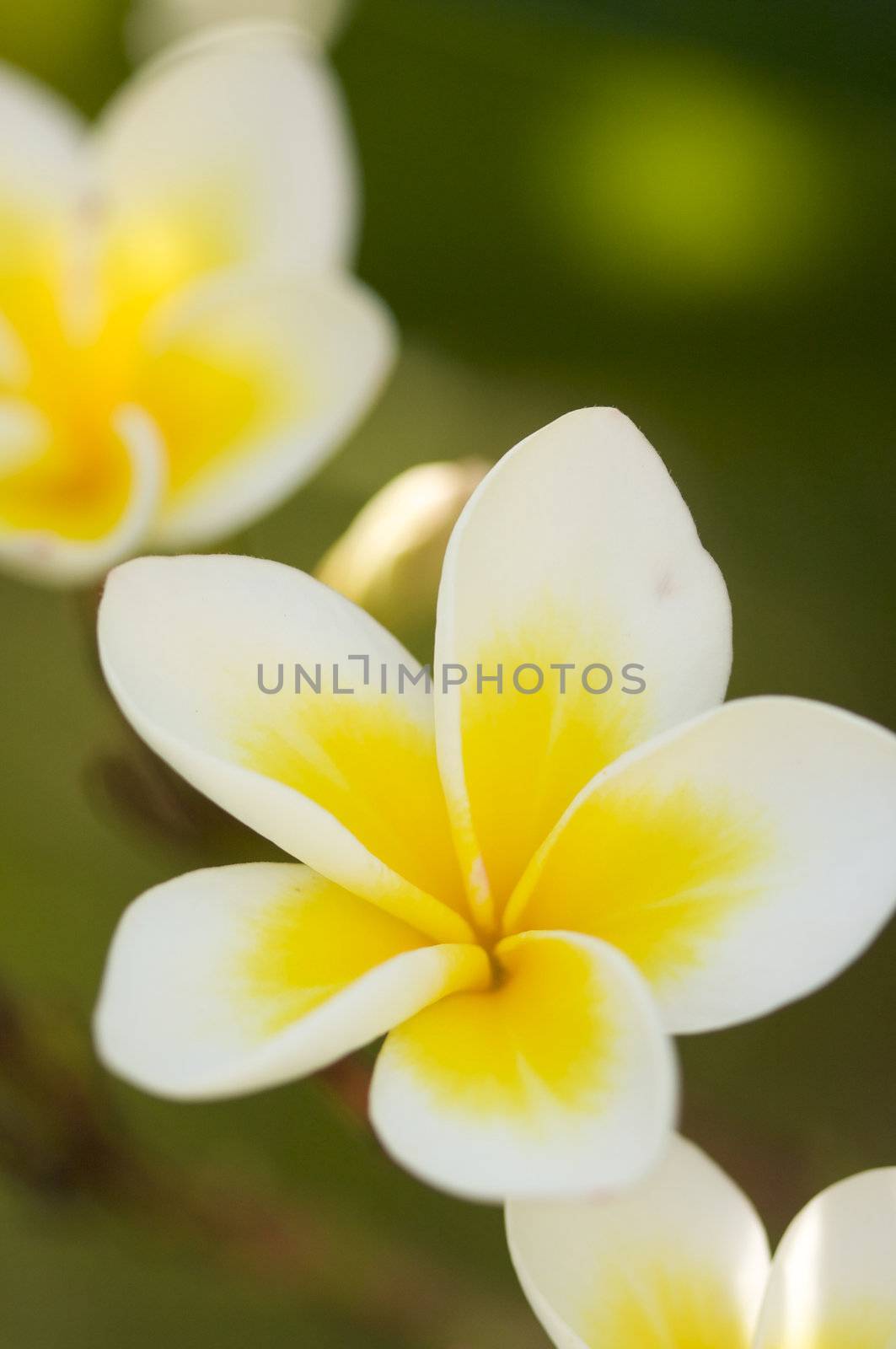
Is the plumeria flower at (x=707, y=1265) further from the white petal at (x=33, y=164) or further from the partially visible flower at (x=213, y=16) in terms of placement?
the partially visible flower at (x=213, y=16)

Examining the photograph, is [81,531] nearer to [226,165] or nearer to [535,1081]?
[226,165]

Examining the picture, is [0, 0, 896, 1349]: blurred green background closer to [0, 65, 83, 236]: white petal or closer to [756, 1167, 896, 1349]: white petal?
[0, 65, 83, 236]: white petal

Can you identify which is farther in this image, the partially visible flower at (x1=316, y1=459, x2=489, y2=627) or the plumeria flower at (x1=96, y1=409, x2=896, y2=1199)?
the partially visible flower at (x1=316, y1=459, x2=489, y2=627)

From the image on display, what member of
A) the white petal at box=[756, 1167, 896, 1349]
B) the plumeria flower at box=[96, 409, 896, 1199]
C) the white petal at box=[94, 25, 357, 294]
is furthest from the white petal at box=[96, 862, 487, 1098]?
the white petal at box=[94, 25, 357, 294]

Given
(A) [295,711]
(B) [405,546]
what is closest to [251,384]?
(B) [405,546]

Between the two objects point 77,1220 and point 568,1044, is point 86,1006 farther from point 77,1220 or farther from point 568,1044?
point 568,1044

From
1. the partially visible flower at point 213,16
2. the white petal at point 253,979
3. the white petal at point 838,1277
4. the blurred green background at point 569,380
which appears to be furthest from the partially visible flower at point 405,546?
the partially visible flower at point 213,16
